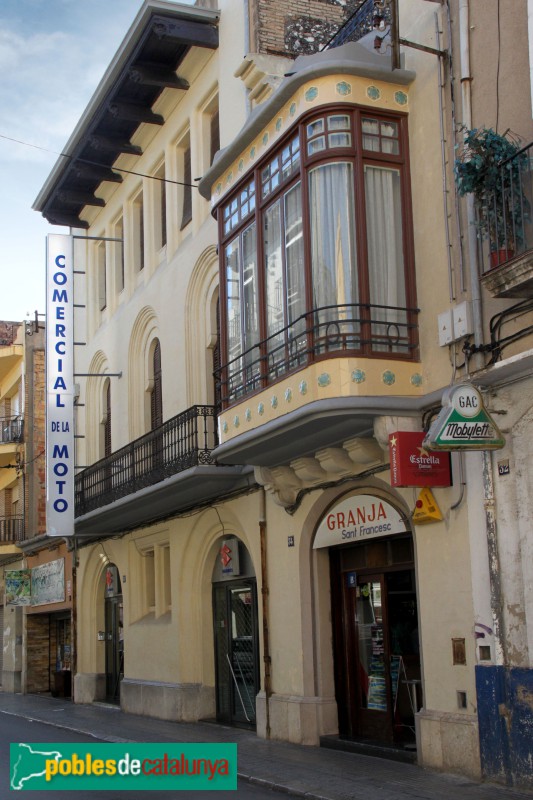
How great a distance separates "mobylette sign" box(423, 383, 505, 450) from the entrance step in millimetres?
4208

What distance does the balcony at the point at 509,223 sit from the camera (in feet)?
34.0

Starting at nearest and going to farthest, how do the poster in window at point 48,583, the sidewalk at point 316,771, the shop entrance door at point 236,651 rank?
the sidewalk at point 316,771
the shop entrance door at point 236,651
the poster in window at point 48,583

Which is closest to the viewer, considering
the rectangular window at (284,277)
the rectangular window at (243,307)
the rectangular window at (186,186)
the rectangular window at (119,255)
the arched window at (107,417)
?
the rectangular window at (284,277)

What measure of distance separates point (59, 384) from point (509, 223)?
1449 cm

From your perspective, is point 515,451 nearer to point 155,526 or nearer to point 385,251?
point 385,251

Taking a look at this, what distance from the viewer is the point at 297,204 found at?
1334cm

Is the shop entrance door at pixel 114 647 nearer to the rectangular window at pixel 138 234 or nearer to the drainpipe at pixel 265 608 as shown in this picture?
the rectangular window at pixel 138 234

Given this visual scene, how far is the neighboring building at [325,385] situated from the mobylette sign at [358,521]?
1.6 inches

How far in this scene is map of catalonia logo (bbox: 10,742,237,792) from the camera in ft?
36.6

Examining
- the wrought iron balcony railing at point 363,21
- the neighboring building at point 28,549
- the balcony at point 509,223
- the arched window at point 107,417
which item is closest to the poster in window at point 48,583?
the neighboring building at point 28,549

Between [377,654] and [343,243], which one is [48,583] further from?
[343,243]

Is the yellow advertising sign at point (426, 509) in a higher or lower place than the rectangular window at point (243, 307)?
lower

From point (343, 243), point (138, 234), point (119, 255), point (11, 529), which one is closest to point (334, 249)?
point (343, 243)

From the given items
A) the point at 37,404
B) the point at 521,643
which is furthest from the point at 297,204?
the point at 37,404
